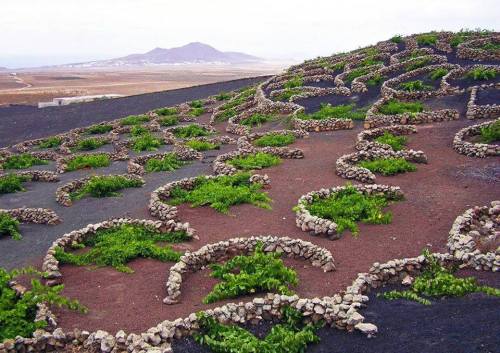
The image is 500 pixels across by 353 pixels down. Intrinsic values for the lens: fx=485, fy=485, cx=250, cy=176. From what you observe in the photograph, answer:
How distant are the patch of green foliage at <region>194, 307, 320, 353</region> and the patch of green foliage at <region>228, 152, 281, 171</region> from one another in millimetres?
12314

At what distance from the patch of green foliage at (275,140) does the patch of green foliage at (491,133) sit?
939 cm

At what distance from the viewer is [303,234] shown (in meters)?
14.8

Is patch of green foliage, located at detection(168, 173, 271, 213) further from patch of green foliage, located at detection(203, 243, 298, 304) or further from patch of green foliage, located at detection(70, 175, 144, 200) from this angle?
patch of green foliage, located at detection(203, 243, 298, 304)

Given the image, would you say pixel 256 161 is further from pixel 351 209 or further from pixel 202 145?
pixel 351 209

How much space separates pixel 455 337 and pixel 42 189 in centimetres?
1960

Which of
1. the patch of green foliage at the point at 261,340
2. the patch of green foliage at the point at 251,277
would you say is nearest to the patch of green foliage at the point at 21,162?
the patch of green foliage at the point at 251,277

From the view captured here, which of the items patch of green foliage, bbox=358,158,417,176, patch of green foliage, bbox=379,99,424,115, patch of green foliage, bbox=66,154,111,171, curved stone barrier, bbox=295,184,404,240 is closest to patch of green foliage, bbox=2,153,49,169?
patch of green foliage, bbox=66,154,111,171

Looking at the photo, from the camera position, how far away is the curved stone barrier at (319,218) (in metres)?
14.4

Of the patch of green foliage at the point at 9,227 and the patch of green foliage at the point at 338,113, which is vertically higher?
the patch of green foliage at the point at 338,113

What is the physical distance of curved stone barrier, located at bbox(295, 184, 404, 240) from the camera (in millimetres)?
14383

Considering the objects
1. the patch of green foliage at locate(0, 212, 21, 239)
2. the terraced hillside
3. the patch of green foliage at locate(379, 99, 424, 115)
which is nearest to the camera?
the terraced hillside

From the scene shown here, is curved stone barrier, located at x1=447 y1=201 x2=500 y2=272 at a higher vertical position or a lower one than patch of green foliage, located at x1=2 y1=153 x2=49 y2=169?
higher

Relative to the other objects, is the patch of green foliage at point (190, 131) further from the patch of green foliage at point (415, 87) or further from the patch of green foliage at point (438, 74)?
the patch of green foliage at point (438, 74)

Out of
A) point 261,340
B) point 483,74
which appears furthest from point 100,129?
point 261,340
